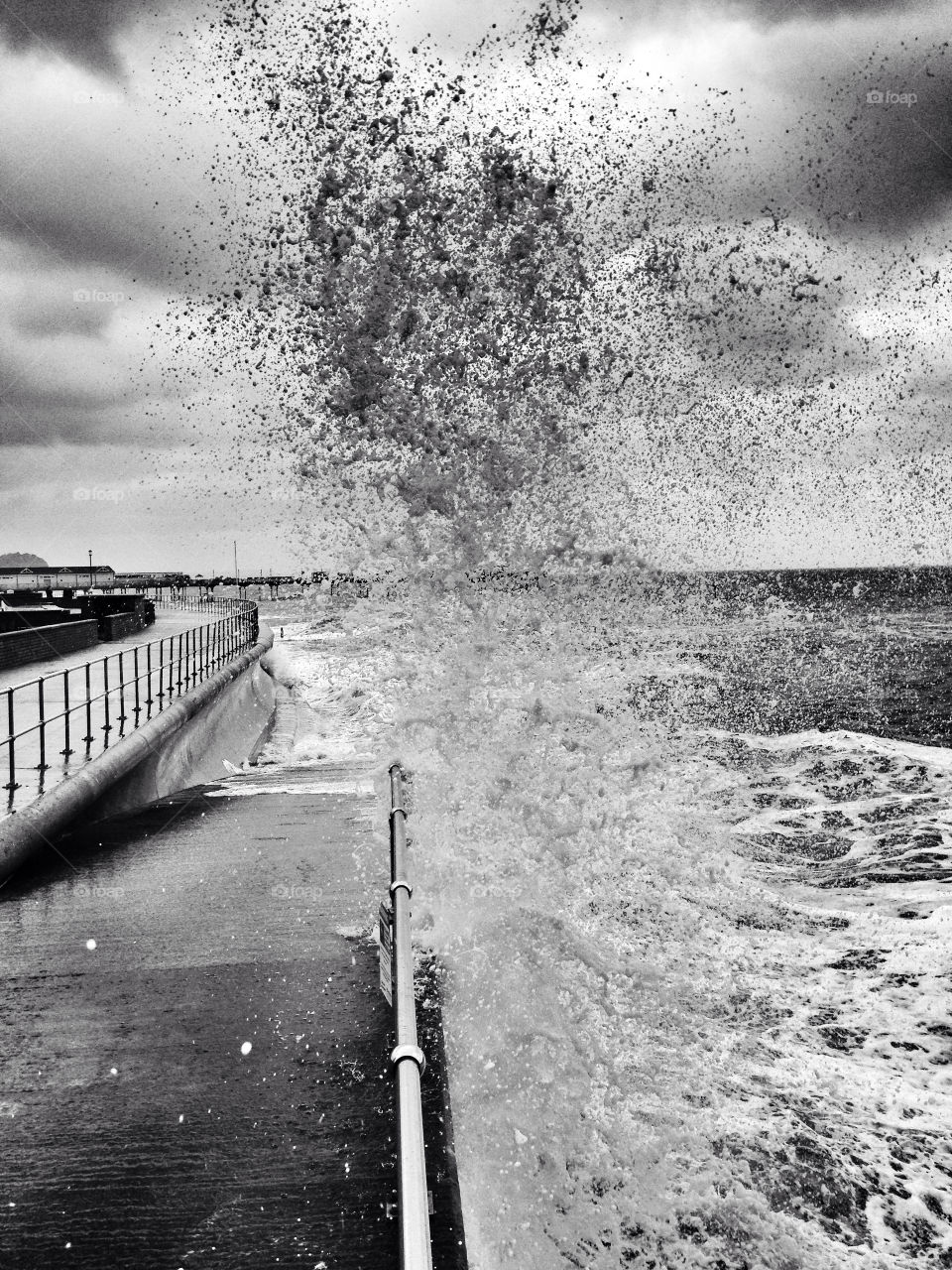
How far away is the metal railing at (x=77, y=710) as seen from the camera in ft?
26.9

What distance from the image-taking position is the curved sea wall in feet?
23.7

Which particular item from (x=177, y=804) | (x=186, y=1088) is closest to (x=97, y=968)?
(x=186, y=1088)

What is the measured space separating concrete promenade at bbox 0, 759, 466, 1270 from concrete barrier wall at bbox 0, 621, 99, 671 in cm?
1111

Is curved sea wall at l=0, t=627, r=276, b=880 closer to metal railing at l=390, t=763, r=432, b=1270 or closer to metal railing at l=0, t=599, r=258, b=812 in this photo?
metal railing at l=0, t=599, r=258, b=812

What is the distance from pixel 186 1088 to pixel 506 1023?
219 centimetres

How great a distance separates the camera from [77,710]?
1294cm

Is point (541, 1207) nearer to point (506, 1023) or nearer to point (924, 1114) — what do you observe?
point (506, 1023)

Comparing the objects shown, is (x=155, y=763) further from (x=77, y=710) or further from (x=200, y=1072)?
(x=200, y=1072)

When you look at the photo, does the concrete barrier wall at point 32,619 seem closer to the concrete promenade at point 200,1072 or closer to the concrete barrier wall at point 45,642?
the concrete barrier wall at point 45,642

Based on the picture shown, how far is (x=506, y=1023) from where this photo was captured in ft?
18.2

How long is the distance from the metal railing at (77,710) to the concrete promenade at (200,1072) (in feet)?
4.26

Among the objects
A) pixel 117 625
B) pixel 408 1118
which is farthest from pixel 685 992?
pixel 117 625

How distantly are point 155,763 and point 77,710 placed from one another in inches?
106

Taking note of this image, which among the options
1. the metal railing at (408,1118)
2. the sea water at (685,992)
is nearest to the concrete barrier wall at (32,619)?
the sea water at (685,992)
